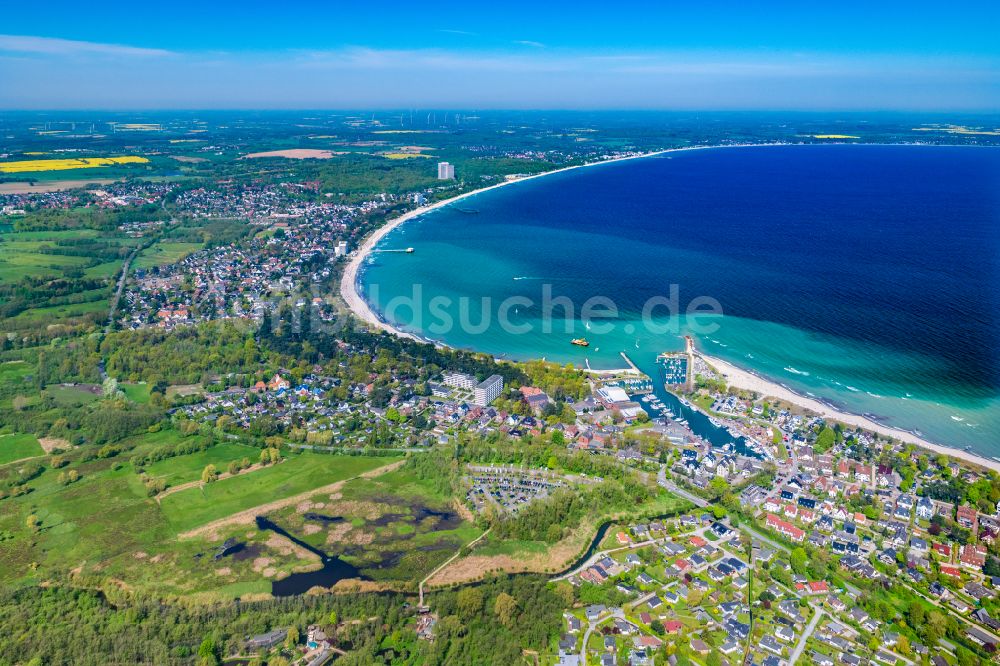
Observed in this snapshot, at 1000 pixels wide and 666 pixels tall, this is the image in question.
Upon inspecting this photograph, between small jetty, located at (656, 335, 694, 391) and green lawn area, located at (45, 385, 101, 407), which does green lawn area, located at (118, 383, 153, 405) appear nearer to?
green lawn area, located at (45, 385, 101, 407)

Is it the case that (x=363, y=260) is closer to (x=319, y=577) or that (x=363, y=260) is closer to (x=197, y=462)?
(x=197, y=462)

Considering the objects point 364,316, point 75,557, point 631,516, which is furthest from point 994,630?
point 364,316

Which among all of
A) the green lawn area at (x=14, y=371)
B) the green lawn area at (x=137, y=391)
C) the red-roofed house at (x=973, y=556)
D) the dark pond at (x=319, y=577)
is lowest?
the dark pond at (x=319, y=577)

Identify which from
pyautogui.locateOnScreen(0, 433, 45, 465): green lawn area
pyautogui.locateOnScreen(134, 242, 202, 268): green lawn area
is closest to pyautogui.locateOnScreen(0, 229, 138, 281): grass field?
pyautogui.locateOnScreen(134, 242, 202, 268): green lawn area

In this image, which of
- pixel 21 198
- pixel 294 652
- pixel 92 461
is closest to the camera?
pixel 294 652

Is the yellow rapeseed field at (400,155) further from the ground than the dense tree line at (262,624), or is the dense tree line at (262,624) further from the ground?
the yellow rapeseed field at (400,155)

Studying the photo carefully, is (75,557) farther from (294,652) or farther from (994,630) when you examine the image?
(994,630)

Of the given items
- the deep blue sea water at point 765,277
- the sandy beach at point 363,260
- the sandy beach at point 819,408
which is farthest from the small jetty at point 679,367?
the sandy beach at point 363,260

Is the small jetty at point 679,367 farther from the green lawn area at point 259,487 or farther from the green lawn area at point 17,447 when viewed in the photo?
A: the green lawn area at point 17,447
